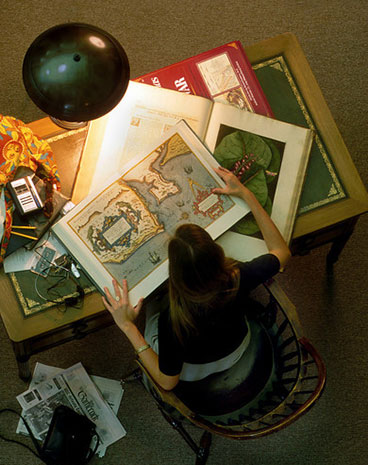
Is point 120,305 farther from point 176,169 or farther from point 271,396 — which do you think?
point 271,396

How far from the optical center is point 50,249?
4.20 feet

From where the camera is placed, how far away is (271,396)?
1.41 m

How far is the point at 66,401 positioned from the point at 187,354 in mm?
772

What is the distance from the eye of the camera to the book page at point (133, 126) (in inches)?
52.4

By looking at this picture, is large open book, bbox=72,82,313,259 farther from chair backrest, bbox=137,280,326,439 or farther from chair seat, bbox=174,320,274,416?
chair seat, bbox=174,320,274,416

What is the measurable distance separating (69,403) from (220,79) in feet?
3.87

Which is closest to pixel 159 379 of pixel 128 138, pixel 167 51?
pixel 128 138

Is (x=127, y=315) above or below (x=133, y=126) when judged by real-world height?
below

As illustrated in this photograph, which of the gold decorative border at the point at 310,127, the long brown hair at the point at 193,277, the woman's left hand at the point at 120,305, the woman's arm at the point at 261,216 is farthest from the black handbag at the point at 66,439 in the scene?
the gold decorative border at the point at 310,127

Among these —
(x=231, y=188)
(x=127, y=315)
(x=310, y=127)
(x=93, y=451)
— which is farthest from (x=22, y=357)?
(x=310, y=127)

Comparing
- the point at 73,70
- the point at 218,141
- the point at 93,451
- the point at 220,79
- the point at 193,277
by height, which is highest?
the point at 73,70

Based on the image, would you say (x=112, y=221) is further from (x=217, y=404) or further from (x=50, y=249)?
(x=217, y=404)

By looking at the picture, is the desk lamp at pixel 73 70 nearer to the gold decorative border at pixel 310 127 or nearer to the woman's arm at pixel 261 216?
the woman's arm at pixel 261 216

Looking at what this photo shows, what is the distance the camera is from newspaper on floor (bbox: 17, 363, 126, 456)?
175cm
